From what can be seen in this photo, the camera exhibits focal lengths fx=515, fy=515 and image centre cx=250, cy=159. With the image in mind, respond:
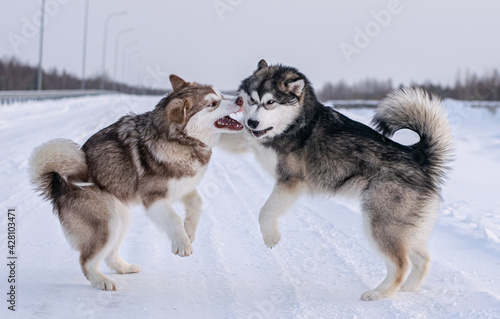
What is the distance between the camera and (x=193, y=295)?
14.7ft

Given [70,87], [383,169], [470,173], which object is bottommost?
[70,87]

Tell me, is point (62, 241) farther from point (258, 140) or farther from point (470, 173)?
point (470, 173)

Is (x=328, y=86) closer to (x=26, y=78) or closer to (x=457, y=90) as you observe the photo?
(x=457, y=90)

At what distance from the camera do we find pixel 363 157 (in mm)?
5094

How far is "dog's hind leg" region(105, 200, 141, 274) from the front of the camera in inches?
184

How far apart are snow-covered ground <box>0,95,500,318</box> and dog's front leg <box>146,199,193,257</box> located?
0.40 m

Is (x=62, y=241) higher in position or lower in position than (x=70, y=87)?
higher

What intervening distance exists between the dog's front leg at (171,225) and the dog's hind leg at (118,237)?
0.29 meters

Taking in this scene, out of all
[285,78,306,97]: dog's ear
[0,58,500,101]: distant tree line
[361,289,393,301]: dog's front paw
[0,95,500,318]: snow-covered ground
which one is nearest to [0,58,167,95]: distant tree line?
[0,58,500,101]: distant tree line

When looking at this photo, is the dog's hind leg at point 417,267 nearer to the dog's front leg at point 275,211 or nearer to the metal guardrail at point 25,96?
the dog's front leg at point 275,211

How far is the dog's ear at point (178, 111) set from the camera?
15.7 feet

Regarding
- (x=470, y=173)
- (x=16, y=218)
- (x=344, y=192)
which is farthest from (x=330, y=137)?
(x=470, y=173)

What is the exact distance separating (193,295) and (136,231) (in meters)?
2.20

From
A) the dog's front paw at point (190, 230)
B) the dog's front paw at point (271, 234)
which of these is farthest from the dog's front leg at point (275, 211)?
the dog's front paw at point (190, 230)
